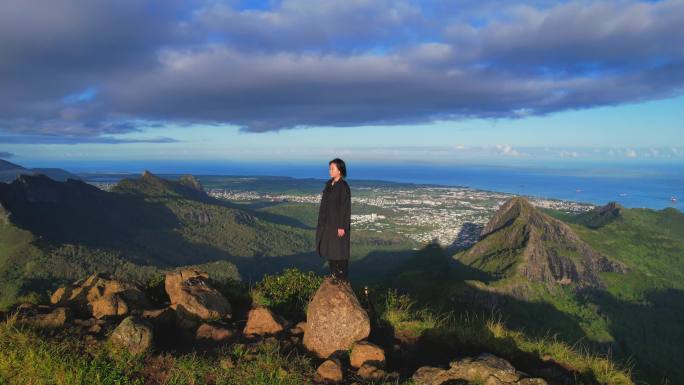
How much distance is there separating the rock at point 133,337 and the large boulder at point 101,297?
3.49 metres

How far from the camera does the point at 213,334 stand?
42.0ft

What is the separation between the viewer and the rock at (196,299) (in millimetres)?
14230

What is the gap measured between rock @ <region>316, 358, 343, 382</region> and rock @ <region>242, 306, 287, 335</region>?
3.37 metres

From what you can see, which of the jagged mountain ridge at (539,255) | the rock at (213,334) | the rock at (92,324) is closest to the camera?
the rock at (92,324)

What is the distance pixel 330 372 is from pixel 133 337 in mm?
5605

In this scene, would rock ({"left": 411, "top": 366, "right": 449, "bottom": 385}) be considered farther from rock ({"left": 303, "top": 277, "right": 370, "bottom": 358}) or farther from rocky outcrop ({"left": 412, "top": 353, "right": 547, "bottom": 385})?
rock ({"left": 303, "top": 277, "right": 370, "bottom": 358})

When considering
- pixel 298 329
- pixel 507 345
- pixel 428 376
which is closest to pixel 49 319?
pixel 298 329

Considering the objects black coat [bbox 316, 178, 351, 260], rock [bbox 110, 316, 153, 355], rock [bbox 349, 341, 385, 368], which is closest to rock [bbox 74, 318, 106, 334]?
rock [bbox 110, 316, 153, 355]

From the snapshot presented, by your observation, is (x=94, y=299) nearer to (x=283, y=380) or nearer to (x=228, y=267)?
(x=283, y=380)

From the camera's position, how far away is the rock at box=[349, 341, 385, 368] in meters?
11.4

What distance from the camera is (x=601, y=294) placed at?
152 meters

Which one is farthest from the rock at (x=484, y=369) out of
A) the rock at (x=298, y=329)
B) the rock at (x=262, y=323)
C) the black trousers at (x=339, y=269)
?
the rock at (x=262, y=323)

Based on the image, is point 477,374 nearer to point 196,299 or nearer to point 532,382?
point 532,382

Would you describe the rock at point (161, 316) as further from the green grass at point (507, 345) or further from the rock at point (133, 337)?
the green grass at point (507, 345)
